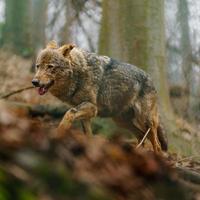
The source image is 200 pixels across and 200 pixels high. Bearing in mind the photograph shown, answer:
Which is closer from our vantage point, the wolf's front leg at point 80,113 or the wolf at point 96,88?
the wolf's front leg at point 80,113

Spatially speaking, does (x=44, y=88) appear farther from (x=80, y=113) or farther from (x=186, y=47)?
(x=186, y=47)

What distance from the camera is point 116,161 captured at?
213 centimetres

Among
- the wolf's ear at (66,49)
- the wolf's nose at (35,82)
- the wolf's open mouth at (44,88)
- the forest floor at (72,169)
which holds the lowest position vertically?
the wolf's open mouth at (44,88)

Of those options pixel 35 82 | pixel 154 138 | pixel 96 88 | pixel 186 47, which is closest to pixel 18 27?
pixel 186 47

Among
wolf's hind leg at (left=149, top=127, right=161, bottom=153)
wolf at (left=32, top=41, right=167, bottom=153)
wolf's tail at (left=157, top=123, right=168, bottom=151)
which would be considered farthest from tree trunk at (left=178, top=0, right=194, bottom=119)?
wolf at (left=32, top=41, right=167, bottom=153)

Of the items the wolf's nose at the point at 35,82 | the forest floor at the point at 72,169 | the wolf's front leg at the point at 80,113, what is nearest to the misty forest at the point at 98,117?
the forest floor at the point at 72,169

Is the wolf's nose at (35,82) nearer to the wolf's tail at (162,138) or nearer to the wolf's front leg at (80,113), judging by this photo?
the wolf's front leg at (80,113)

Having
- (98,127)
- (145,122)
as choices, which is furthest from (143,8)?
(145,122)

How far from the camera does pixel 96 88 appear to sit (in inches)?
384

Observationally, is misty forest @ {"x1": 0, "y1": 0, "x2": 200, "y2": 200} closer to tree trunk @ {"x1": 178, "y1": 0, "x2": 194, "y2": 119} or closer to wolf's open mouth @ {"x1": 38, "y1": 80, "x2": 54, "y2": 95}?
tree trunk @ {"x1": 178, "y1": 0, "x2": 194, "y2": 119}

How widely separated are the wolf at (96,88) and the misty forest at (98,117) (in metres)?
0.23

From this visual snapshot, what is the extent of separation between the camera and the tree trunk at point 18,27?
75.1ft

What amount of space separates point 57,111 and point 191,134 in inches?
119

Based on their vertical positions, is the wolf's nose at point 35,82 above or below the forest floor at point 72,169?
below
